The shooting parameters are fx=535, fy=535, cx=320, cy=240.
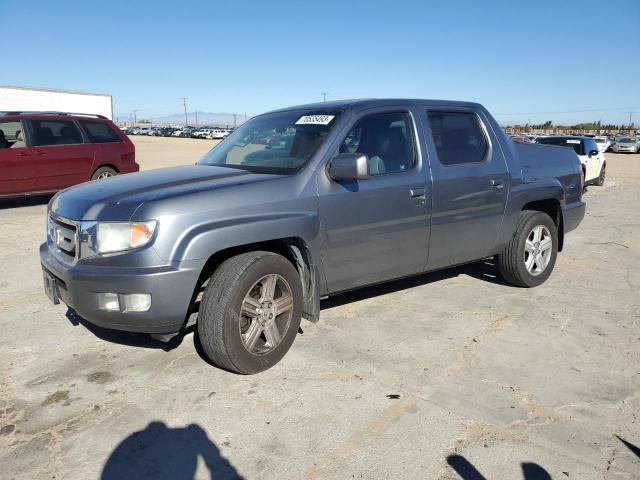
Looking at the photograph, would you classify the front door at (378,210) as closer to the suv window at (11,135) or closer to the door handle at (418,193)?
the door handle at (418,193)

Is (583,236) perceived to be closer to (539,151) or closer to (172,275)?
(539,151)

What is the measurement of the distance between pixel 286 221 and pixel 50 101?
1849 inches

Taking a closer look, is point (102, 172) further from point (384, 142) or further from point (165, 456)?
point (165, 456)

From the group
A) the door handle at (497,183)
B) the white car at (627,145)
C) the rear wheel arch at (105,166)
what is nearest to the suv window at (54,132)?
the rear wheel arch at (105,166)

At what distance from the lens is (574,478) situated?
2527mm

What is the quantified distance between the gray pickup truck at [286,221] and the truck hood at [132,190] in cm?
1

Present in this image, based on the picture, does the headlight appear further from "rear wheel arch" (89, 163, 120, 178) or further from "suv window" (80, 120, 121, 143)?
"suv window" (80, 120, 121, 143)

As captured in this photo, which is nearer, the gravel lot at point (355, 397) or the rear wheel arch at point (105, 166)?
the gravel lot at point (355, 397)

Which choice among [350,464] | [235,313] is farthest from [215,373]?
[350,464]

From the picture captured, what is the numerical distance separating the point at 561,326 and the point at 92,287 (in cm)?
363

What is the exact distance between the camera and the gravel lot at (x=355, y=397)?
2.66 meters

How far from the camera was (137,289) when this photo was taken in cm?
309

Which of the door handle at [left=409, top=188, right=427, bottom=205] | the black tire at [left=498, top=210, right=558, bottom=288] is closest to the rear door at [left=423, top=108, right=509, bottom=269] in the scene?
the door handle at [left=409, top=188, right=427, bottom=205]

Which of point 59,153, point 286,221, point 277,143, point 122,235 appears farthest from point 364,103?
point 59,153
